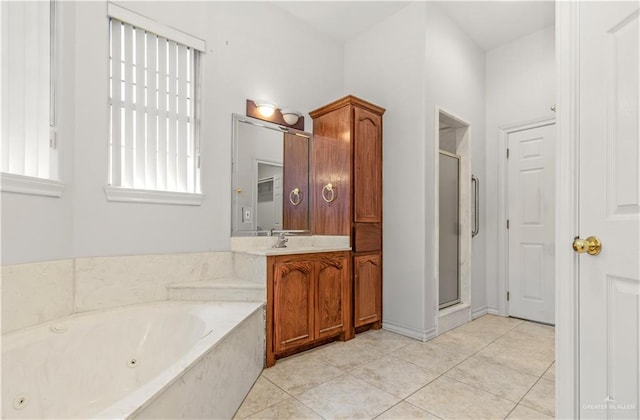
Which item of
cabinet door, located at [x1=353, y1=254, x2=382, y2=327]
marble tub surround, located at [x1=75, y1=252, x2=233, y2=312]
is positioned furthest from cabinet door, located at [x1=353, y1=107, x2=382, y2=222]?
marble tub surround, located at [x1=75, y1=252, x2=233, y2=312]

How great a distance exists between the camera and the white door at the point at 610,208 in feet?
3.28

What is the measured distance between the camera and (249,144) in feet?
9.05

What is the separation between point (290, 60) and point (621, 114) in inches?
105

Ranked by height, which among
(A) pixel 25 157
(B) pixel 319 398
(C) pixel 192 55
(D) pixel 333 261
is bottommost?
(B) pixel 319 398

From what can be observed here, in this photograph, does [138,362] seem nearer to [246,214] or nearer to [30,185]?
[30,185]

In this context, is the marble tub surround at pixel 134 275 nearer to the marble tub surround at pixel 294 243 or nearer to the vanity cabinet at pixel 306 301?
the marble tub surround at pixel 294 243

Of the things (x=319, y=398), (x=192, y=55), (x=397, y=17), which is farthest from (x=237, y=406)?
(x=397, y=17)

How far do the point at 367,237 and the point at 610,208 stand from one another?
1973 mm

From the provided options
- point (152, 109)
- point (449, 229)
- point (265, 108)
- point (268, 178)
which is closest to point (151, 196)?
point (152, 109)

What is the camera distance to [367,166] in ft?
9.70

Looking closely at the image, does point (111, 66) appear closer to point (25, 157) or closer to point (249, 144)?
point (25, 157)

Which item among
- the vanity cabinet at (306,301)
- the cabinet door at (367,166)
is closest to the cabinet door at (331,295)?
the vanity cabinet at (306,301)

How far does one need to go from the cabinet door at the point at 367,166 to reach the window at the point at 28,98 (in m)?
2.14

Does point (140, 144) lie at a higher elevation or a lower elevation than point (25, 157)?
higher
